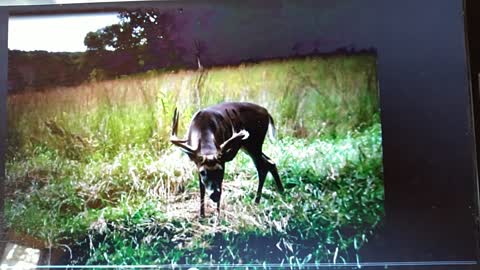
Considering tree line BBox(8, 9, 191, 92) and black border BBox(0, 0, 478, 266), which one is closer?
black border BBox(0, 0, 478, 266)

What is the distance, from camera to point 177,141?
1.77 metres

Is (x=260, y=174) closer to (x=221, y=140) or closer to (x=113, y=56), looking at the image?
(x=221, y=140)

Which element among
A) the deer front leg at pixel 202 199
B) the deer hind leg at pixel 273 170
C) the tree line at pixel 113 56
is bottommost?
the deer front leg at pixel 202 199

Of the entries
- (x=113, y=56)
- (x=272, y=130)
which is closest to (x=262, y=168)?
(x=272, y=130)

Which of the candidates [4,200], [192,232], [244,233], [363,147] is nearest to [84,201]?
[4,200]

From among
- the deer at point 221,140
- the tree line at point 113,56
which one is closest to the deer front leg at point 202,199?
the deer at point 221,140

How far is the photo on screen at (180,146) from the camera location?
5.55ft

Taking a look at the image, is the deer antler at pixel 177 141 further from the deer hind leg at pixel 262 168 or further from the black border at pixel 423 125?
the black border at pixel 423 125

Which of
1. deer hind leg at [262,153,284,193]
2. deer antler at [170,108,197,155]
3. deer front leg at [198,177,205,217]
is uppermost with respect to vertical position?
deer antler at [170,108,197,155]

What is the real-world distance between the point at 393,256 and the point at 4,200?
4.95 ft

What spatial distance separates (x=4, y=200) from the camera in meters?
1.77

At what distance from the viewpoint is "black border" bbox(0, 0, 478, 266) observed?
1620mm

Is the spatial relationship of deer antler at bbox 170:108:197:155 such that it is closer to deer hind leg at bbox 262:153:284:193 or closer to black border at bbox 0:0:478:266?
deer hind leg at bbox 262:153:284:193

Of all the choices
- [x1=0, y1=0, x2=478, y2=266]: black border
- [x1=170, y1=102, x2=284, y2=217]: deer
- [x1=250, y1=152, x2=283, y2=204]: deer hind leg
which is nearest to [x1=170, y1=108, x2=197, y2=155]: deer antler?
[x1=170, y1=102, x2=284, y2=217]: deer
